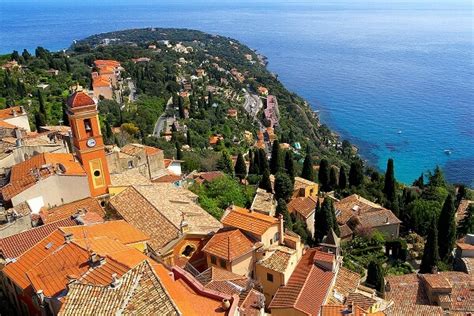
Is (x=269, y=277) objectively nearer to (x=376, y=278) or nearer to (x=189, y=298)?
(x=189, y=298)

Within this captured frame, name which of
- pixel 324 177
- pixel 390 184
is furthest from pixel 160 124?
pixel 390 184

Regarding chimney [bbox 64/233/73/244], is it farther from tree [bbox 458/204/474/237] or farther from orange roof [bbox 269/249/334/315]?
tree [bbox 458/204/474/237]

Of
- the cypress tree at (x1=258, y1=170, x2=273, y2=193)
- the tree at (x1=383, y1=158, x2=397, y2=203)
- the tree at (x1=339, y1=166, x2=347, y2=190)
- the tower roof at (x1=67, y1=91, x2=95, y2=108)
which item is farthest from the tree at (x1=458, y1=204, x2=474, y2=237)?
the tower roof at (x1=67, y1=91, x2=95, y2=108)

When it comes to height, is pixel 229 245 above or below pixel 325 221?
above

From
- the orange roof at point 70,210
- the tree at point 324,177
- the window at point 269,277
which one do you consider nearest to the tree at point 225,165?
the tree at point 324,177

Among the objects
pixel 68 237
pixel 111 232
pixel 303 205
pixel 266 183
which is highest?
pixel 68 237

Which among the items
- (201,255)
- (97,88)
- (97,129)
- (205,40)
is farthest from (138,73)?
(205,40)
